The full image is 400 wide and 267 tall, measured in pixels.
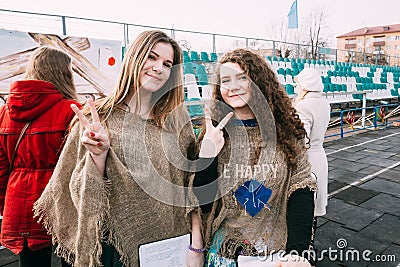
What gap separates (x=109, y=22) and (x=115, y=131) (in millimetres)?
5939

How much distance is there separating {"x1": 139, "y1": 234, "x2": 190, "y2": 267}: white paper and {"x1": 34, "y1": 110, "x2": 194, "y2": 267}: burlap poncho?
1.6 inches

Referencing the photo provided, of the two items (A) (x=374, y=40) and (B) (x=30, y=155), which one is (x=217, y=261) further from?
(A) (x=374, y=40)

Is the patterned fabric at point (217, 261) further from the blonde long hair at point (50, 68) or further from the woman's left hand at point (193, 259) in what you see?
the blonde long hair at point (50, 68)

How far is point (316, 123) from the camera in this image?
2.33 metres

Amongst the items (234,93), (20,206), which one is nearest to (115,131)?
(234,93)

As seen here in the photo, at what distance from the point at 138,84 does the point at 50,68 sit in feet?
2.20

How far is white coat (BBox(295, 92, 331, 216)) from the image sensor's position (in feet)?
7.57

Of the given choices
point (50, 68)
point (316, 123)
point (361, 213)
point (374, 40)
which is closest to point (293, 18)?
point (361, 213)

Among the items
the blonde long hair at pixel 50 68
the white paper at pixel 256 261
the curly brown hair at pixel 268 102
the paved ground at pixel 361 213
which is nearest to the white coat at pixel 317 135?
the paved ground at pixel 361 213

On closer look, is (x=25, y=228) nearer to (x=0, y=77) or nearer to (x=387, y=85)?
(x=0, y=77)

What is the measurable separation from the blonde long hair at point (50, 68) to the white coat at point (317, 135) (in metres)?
1.61

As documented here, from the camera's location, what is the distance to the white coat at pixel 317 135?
2.31m

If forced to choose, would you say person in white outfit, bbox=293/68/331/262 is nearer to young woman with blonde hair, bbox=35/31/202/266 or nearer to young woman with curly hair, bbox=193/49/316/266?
young woman with curly hair, bbox=193/49/316/266

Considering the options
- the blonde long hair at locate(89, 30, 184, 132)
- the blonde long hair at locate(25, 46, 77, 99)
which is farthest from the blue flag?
the blonde long hair at locate(89, 30, 184, 132)
